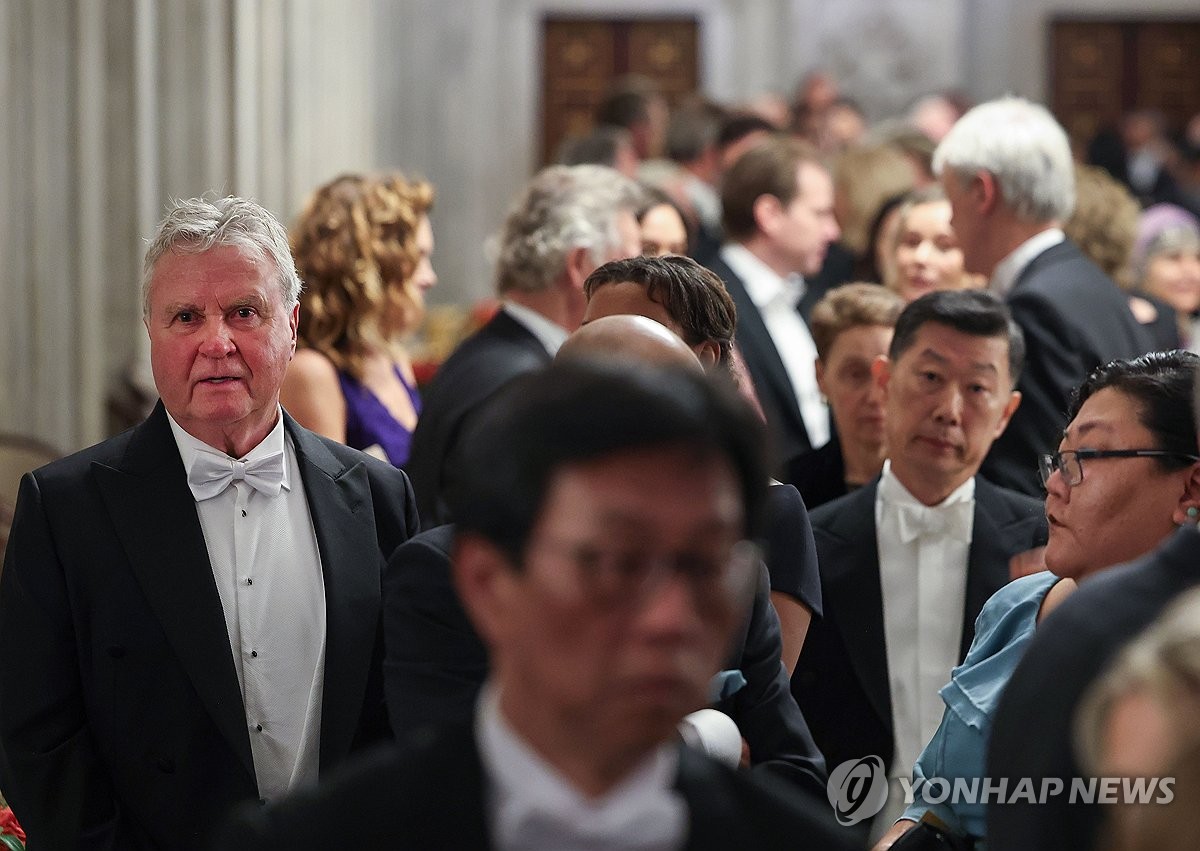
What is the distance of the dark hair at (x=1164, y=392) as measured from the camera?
2859 mm

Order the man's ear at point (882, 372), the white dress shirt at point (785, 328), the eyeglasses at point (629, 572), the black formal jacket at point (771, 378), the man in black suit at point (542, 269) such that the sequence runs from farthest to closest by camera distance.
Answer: the white dress shirt at point (785, 328) < the black formal jacket at point (771, 378) < the man in black suit at point (542, 269) < the man's ear at point (882, 372) < the eyeglasses at point (629, 572)

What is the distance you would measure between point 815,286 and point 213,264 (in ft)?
17.2

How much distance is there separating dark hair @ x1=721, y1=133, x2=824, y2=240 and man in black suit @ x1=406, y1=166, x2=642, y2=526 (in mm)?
1358

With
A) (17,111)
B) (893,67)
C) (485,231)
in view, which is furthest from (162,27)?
(893,67)

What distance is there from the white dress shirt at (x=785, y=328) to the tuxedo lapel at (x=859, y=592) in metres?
1.98

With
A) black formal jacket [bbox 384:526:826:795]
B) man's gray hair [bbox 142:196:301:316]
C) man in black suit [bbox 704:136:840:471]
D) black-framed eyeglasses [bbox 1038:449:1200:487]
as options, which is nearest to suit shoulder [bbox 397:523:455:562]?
black formal jacket [bbox 384:526:826:795]

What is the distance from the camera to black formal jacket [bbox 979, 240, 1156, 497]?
461 centimetres

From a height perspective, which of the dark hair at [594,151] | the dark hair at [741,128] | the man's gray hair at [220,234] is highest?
the dark hair at [741,128]

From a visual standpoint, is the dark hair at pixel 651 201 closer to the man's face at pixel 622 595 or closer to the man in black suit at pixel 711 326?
the man in black suit at pixel 711 326

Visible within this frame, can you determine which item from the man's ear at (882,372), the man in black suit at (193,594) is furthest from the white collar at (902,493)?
the man in black suit at (193,594)

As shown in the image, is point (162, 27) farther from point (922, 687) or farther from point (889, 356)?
point (922, 687)

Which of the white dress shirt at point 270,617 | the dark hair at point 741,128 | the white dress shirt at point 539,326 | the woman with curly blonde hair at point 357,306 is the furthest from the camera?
the dark hair at point 741,128

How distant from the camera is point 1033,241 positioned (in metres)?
5.30

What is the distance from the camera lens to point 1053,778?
1.93 m
